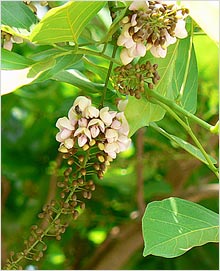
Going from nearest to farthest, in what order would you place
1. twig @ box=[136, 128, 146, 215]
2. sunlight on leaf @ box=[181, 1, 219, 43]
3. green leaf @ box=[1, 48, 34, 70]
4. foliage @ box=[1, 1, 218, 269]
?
sunlight on leaf @ box=[181, 1, 219, 43], green leaf @ box=[1, 48, 34, 70], foliage @ box=[1, 1, 218, 269], twig @ box=[136, 128, 146, 215]

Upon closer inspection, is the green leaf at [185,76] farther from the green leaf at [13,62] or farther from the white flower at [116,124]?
the green leaf at [13,62]

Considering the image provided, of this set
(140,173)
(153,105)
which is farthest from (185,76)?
(140,173)

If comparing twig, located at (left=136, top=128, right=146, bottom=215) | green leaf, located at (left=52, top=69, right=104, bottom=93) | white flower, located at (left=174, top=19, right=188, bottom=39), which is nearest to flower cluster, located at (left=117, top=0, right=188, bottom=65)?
white flower, located at (left=174, top=19, right=188, bottom=39)

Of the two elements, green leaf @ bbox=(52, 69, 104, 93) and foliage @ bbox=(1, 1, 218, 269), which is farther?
foliage @ bbox=(1, 1, 218, 269)

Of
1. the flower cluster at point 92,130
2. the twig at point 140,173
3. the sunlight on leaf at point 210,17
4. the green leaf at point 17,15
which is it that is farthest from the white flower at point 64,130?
the twig at point 140,173

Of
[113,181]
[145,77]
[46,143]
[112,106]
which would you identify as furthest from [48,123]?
[145,77]

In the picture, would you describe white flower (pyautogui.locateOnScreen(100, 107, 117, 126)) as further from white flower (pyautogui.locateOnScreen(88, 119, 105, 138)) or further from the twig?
the twig

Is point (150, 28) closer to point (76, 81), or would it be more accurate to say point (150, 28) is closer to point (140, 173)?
point (76, 81)

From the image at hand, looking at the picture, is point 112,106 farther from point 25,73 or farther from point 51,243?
point 51,243
